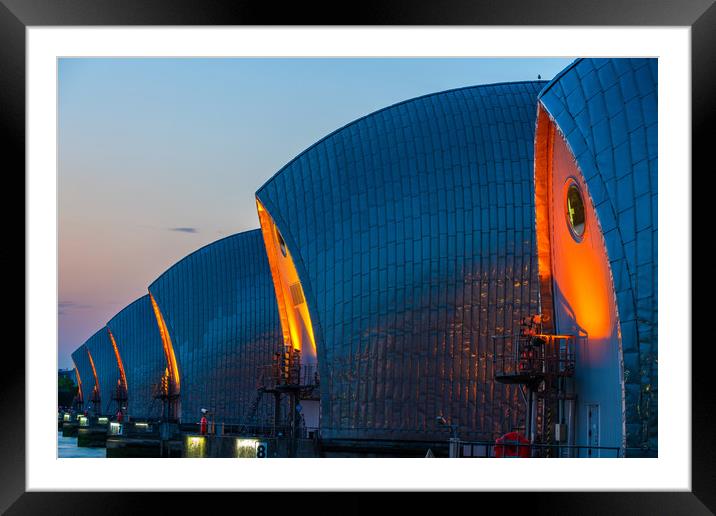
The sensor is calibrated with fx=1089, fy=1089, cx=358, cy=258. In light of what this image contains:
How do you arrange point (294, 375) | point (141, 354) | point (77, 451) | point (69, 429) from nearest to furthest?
1. point (294, 375)
2. point (77, 451)
3. point (69, 429)
4. point (141, 354)

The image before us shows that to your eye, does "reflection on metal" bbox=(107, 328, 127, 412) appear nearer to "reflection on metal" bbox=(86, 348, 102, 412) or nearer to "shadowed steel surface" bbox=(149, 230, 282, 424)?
"reflection on metal" bbox=(86, 348, 102, 412)

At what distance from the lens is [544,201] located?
2153 centimetres

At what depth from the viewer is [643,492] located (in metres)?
8.39

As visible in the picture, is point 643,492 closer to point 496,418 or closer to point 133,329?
point 496,418

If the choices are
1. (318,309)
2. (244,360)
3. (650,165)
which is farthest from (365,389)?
(244,360)

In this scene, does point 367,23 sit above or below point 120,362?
above

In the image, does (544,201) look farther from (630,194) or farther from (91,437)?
(91,437)

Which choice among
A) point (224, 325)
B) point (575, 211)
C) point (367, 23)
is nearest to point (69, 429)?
point (224, 325)

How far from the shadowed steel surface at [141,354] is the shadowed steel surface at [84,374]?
2359 cm

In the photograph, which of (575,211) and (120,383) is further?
(120,383)

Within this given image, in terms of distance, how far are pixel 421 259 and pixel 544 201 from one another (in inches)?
379

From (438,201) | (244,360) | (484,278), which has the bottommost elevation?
(244,360)

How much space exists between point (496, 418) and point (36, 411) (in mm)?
22304

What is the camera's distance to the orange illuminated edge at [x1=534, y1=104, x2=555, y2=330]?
798 inches
